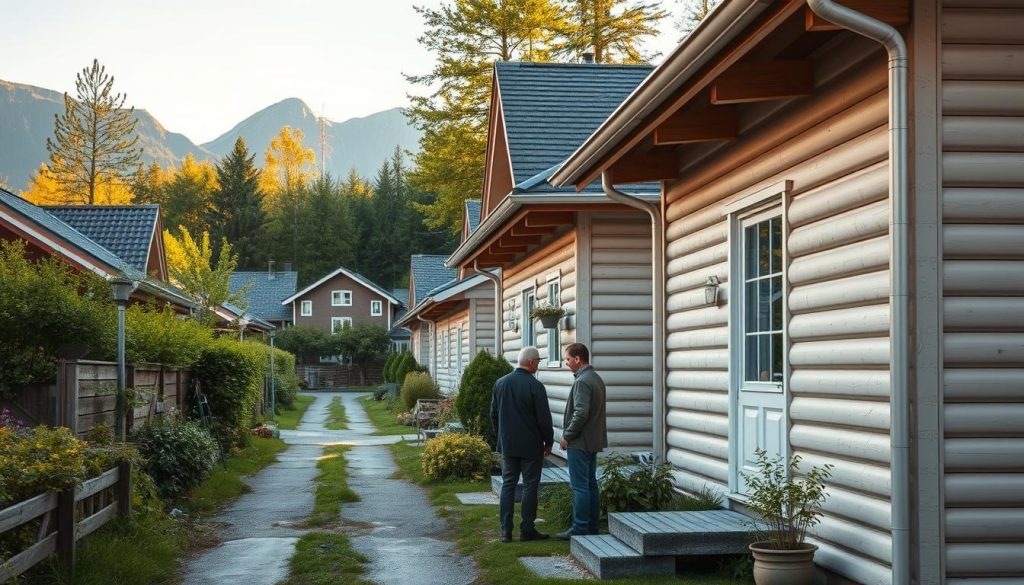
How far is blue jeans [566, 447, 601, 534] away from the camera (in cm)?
972

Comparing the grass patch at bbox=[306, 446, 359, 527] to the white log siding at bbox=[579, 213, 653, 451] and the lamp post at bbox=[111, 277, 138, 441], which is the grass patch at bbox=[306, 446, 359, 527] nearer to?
the lamp post at bbox=[111, 277, 138, 441]

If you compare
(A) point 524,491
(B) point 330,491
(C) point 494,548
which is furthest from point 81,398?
(B) point 330,491

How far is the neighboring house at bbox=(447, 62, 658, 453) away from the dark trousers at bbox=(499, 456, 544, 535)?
366 centimetres

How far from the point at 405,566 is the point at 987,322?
5413 mm

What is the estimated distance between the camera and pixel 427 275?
51.4 m

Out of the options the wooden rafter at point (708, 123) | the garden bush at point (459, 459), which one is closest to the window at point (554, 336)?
the garden bush at point (459, 459)

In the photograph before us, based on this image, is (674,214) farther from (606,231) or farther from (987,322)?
(987,322)

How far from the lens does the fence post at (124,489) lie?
9.80 metres

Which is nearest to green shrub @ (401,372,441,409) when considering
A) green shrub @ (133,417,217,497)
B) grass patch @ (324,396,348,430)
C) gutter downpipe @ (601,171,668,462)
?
grass patch @ (324,396,348,430)

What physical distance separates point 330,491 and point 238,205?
7092 centimetres

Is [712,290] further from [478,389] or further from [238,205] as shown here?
[238,205]

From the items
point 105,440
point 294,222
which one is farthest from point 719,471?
point 294,222

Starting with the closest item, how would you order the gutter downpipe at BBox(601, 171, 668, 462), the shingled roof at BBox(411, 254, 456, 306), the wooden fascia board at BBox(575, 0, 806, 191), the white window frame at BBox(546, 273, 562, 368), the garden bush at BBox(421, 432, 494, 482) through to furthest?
1. the wooden fascia board at BBox(575, 0, 806, 191)
2. the gutter downpipe at BBox(601, 171, 668, 462)
3. the white window frame at BBox(546, 273, 562, 368)
4. the garden bush at BBox(421, 432, 494, 482)
5. the shingled roof at BBox(411, 254, 456, 306)

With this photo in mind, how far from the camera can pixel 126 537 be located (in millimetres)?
9523
